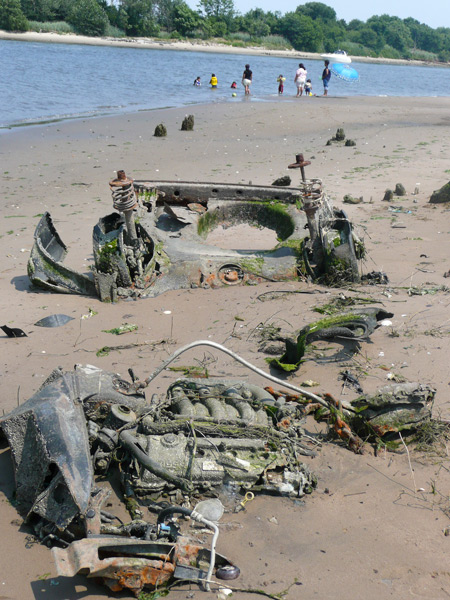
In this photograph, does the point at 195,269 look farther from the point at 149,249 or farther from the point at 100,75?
the point at 100,75

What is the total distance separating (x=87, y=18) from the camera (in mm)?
60812

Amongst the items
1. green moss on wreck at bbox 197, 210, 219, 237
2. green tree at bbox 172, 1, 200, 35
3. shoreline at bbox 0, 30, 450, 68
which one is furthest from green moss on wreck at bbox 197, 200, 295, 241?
green tree at bbox 172, 1, 200, 35

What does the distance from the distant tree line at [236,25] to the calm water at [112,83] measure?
15.2 meters

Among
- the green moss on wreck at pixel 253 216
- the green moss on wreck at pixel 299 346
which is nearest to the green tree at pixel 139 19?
the green moss on wreck at pixel 253 216

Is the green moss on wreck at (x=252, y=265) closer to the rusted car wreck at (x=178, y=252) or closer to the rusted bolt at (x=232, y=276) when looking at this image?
the rusted car wreck at (x=178, y=252)

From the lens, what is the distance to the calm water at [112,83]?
22391 millimetres

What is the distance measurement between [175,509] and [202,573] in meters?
0.37

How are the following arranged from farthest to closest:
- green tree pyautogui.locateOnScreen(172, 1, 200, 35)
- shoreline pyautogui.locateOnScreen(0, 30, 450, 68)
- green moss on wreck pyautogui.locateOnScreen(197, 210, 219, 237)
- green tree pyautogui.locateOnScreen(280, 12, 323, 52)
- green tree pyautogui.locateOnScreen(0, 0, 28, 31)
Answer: green tree pyautogui.locateOnScreen(280, 12, 323, 52), green tree pyautogui.locateOnScreen(172, 1, 200, 35), shoreline pyautogui.locateOnScreen(0, 30, 450, 68), green tree pyautogui.locateOnScreen(0, 0, 28, 31), green moss on wreck pyautogui.locateOnScreen(197, 210, 219, 237)

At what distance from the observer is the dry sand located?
10.4 ft

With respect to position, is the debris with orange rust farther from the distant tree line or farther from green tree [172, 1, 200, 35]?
green tree [172, 1, 200, 35]

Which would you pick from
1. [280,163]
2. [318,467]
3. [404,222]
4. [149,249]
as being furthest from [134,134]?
[318,467]

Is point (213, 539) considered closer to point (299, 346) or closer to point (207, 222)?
point (299, 346)

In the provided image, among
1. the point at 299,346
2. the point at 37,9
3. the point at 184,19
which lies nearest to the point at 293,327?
the point at 299,346

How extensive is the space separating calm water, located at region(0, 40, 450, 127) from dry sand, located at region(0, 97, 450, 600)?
7973 millimetres
